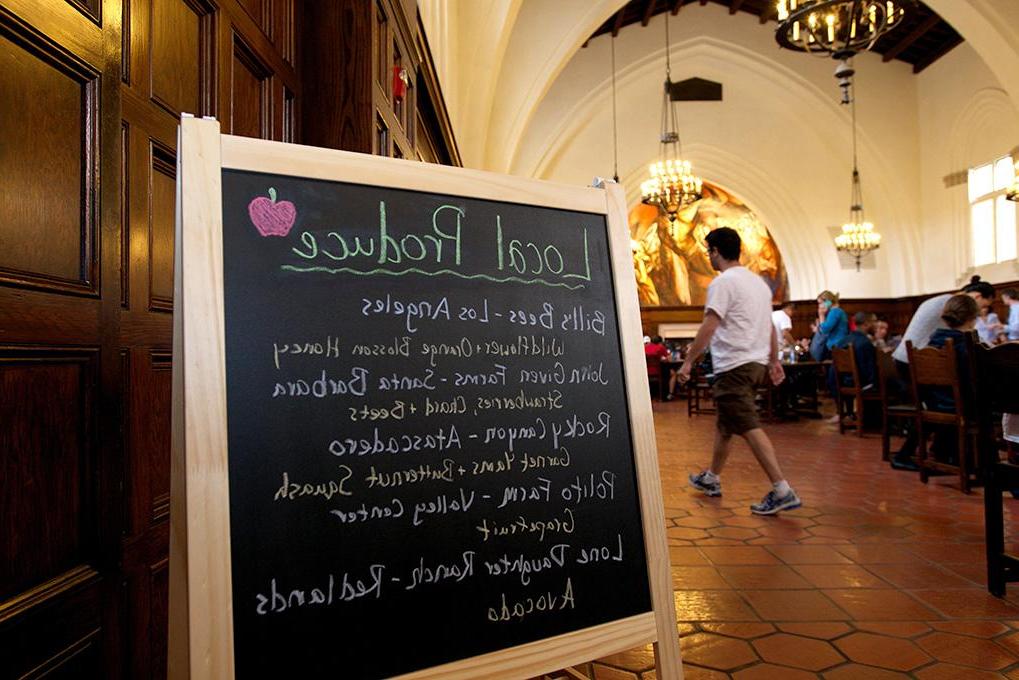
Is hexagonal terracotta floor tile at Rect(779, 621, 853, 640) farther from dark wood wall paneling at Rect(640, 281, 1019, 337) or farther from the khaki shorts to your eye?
dark wood wall paneling at Rect(640, 281, 1019, 337)

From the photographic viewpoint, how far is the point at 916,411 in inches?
181

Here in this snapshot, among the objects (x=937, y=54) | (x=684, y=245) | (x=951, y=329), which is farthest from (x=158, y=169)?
(x=937, y=54)

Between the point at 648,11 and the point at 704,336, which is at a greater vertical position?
the point at 648,11

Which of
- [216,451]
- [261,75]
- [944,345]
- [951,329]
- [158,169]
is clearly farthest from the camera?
→ [951,329]

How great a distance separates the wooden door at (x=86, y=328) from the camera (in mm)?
1094

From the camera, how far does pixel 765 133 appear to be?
50.5ft

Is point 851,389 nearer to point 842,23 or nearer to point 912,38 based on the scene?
point 842,23

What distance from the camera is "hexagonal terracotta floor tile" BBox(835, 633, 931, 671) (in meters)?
1.98

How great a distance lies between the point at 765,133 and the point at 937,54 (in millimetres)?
3428

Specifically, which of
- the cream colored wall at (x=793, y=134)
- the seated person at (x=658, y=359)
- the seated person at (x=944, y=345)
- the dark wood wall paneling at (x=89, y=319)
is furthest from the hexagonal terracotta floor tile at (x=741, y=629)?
the cream colored wall at (x=793, y=134)

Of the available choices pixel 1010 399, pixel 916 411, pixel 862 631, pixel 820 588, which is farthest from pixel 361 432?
pixel 916 411

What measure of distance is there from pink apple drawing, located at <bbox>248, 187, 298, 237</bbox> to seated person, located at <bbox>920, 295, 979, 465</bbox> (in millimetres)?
4492

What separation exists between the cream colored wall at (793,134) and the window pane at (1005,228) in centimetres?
104

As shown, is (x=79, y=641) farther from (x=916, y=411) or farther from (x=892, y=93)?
(x=892, y=93)
